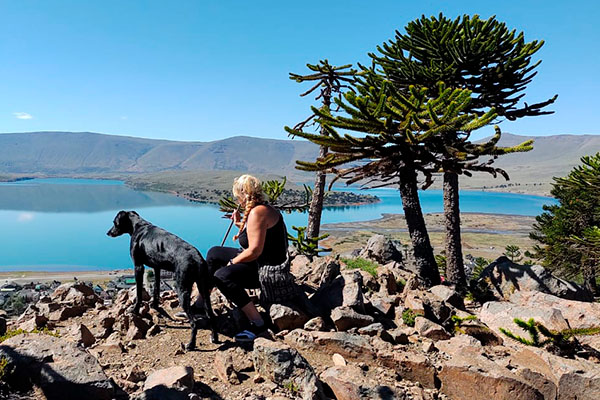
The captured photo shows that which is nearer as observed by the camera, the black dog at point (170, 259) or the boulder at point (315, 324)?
the black dog at point (170, 259)

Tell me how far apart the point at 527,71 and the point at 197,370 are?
1257 cm

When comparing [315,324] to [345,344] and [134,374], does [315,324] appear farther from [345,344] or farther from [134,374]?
[134,374]

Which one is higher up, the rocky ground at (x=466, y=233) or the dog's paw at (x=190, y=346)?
the dog's paw at (x=190, y=346)

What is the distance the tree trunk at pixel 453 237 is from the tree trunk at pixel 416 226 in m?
1.55

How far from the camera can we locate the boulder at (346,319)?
18.2ft

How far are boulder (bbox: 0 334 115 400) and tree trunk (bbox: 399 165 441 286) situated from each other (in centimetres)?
783

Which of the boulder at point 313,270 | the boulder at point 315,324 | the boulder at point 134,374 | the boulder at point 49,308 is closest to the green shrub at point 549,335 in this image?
the boulder at point 315,324

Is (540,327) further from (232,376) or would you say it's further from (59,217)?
(59,217)

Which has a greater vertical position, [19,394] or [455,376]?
[19,394]

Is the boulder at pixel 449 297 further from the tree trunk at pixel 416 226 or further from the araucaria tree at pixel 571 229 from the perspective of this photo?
the araucaria tree at pixel 571 229

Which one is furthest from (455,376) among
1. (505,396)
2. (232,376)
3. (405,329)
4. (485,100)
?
(485,100)

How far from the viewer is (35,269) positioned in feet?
246

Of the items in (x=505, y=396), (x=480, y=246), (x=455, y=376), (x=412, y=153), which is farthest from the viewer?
(x=480, y=246)

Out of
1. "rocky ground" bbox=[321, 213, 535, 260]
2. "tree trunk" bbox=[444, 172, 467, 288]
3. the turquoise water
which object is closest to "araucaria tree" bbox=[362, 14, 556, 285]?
"tree trunk" bbox=[444, 172, 467, 288]
